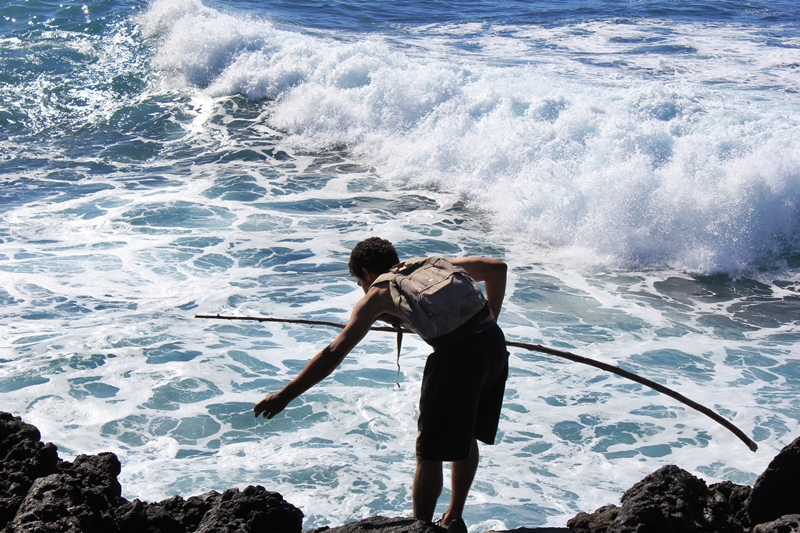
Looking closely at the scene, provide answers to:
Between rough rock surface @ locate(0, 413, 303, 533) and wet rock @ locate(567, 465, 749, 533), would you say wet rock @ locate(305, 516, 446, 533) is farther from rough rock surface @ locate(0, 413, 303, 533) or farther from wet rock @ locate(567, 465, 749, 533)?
wet rock @ locate(567, 465, 749, 533)

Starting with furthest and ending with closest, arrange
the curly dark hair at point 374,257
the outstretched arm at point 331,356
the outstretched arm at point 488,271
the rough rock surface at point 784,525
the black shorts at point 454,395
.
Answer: the outstretched arm at point 488,271 → the curly dark hair at point 374,257 → the black shorts at point 454,395 → the rough rock surface at point 784,525 → the outstretched arm at point 331,356

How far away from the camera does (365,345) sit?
6.16m

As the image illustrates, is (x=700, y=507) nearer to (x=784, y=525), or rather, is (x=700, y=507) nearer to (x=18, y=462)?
(x=784, y=525)

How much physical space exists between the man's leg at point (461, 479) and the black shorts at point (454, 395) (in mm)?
203

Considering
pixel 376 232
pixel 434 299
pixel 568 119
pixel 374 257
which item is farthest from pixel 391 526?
pixel 568 119

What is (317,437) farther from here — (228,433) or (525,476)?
(525,476)

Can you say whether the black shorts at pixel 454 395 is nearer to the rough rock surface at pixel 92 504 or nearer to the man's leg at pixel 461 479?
the man's leg at pixel 461 479

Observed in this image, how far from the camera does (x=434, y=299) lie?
285 centimetres

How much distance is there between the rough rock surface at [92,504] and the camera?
288cm

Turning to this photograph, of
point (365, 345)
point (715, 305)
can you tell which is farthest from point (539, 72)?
point (365, 345)

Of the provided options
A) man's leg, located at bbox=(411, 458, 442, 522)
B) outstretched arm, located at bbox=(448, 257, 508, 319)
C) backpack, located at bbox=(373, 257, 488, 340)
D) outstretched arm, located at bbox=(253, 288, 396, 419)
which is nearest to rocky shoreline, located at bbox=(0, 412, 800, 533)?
man's leg, located at bbox=(411, 458, 442, 522)

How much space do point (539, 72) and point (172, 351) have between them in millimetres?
10112

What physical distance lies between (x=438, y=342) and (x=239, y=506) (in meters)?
0.98

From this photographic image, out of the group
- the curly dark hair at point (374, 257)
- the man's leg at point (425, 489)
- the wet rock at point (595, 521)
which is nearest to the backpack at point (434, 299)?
the curly dark hair at point (374, 257)
